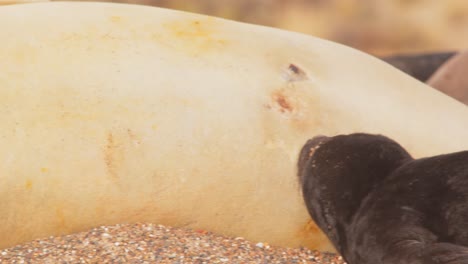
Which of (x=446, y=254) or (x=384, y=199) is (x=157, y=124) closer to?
(x=384, y=199)

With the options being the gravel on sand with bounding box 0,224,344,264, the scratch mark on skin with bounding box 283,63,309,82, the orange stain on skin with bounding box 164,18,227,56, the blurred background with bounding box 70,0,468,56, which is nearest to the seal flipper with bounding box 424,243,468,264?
the gravel on sand with bounding box 0,224,344,264

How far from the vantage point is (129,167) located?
2.49 metres

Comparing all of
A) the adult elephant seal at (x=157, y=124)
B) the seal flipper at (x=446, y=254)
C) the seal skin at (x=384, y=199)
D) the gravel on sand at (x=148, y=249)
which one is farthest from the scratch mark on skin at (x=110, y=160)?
the seal flipper at (x=446, y=254)

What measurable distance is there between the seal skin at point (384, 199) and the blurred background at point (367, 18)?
411cm

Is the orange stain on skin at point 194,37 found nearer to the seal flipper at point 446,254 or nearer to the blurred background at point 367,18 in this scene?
the seal flipper at point 446,254

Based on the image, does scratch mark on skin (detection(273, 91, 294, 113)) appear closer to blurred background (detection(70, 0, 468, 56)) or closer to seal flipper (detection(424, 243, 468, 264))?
seal flipper (detection(424, 243, 468, 264))

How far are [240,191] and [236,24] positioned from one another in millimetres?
698

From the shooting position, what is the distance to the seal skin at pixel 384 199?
209 centimetres

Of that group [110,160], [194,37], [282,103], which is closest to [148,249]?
[110,160]

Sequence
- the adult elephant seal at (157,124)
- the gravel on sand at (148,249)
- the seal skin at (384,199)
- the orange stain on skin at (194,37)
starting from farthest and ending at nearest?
the orange stain on skin at (194,37)
the adult elephant seal at (157,124)
the gravel on sand at (148,249)
the seal skin at (384,199)

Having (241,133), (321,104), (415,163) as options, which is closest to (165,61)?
(241,133)

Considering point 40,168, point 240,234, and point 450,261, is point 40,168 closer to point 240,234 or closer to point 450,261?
point 240,234

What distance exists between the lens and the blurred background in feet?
21.8

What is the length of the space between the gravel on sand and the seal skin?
187 millimetres
